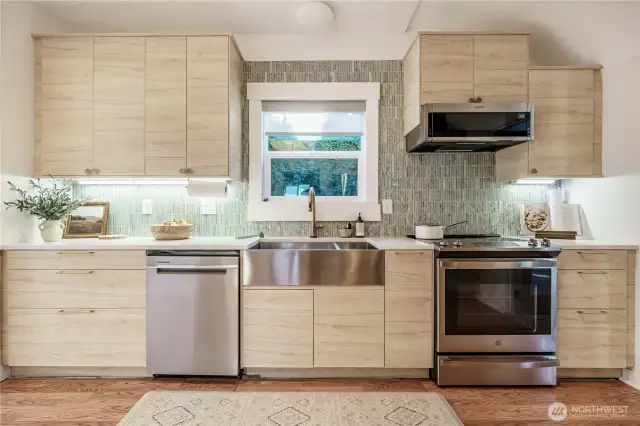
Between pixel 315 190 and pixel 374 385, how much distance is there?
159 cm

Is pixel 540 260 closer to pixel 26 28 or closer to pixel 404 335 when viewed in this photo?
pixel 404 335

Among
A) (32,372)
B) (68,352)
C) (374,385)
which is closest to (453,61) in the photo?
(374,385)

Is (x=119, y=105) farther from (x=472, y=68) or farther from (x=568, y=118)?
(x=568, y=118)

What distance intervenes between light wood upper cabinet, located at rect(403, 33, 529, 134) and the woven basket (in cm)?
196

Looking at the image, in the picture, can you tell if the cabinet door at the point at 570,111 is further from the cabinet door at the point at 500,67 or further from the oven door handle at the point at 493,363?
the oven door handle at the point at 493,363

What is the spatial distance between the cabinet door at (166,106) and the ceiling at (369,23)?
34cm

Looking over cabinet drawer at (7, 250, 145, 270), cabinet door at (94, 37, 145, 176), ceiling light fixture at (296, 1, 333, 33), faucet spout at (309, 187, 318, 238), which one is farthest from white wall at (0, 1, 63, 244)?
faucet spout at (309, 187, 318, 238)

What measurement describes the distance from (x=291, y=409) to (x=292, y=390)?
0.81 ft

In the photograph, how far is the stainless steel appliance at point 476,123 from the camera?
8.14ft

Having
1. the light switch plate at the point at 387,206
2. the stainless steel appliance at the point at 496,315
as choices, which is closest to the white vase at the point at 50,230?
the light switch plate at the point at 387,206

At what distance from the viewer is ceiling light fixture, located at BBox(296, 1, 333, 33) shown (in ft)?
8.73

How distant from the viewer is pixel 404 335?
7.95ft

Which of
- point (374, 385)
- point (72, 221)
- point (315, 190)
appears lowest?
point (374, 385)

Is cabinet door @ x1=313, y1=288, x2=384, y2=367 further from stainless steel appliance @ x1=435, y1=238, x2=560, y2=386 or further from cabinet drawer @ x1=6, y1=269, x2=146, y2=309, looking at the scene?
cabinet drawer @ x1=6, y1=269, x2=146, y2=309
